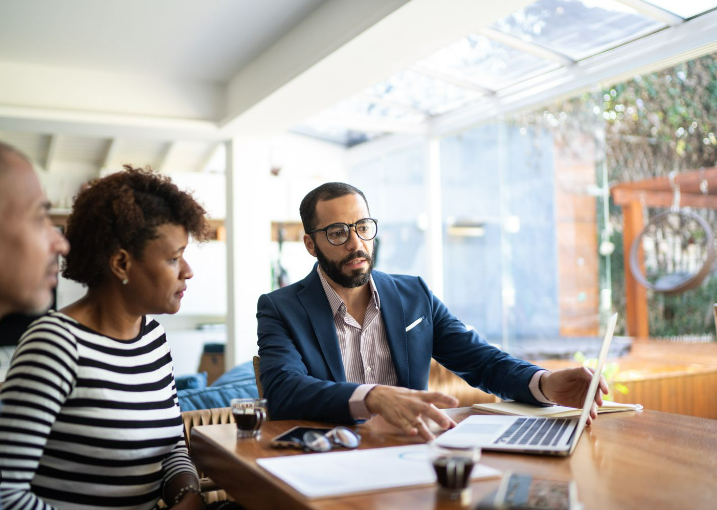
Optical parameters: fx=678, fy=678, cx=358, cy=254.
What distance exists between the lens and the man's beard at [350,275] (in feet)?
6.83

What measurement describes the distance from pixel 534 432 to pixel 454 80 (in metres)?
4.38

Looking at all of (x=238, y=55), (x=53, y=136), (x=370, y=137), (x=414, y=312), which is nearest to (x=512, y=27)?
(x=238, y=55)

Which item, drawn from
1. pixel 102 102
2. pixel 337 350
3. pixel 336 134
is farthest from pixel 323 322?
pixel 336 134

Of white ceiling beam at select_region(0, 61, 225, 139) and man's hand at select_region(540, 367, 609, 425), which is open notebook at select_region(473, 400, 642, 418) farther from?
white ceiling beam at select_region(0, 61, 225, 139)

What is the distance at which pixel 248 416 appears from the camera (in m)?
1.47

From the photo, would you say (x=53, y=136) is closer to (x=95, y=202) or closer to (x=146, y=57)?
(x=146, y=57)

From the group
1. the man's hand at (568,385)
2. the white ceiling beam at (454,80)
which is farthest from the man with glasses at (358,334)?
the white ceiling beam at (454,80)

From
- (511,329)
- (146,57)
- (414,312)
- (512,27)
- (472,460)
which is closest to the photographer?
(472,460)

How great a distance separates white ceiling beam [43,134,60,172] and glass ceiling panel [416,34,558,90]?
4240 millimetres

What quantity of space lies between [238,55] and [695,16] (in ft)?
9.84

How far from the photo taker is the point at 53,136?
7.11 m

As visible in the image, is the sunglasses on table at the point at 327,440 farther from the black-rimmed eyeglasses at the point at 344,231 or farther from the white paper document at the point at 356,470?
the black-rimmed eyeglasses at the point at 344,231

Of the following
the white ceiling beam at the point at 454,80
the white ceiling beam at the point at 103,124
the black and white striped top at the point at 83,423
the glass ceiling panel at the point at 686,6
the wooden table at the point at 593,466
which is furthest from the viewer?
the white ceiling beam at the point at 454,80

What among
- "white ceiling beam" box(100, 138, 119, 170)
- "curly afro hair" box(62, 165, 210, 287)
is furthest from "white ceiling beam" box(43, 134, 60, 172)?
"curly afro hair" box(62, 165, 210, 287)
